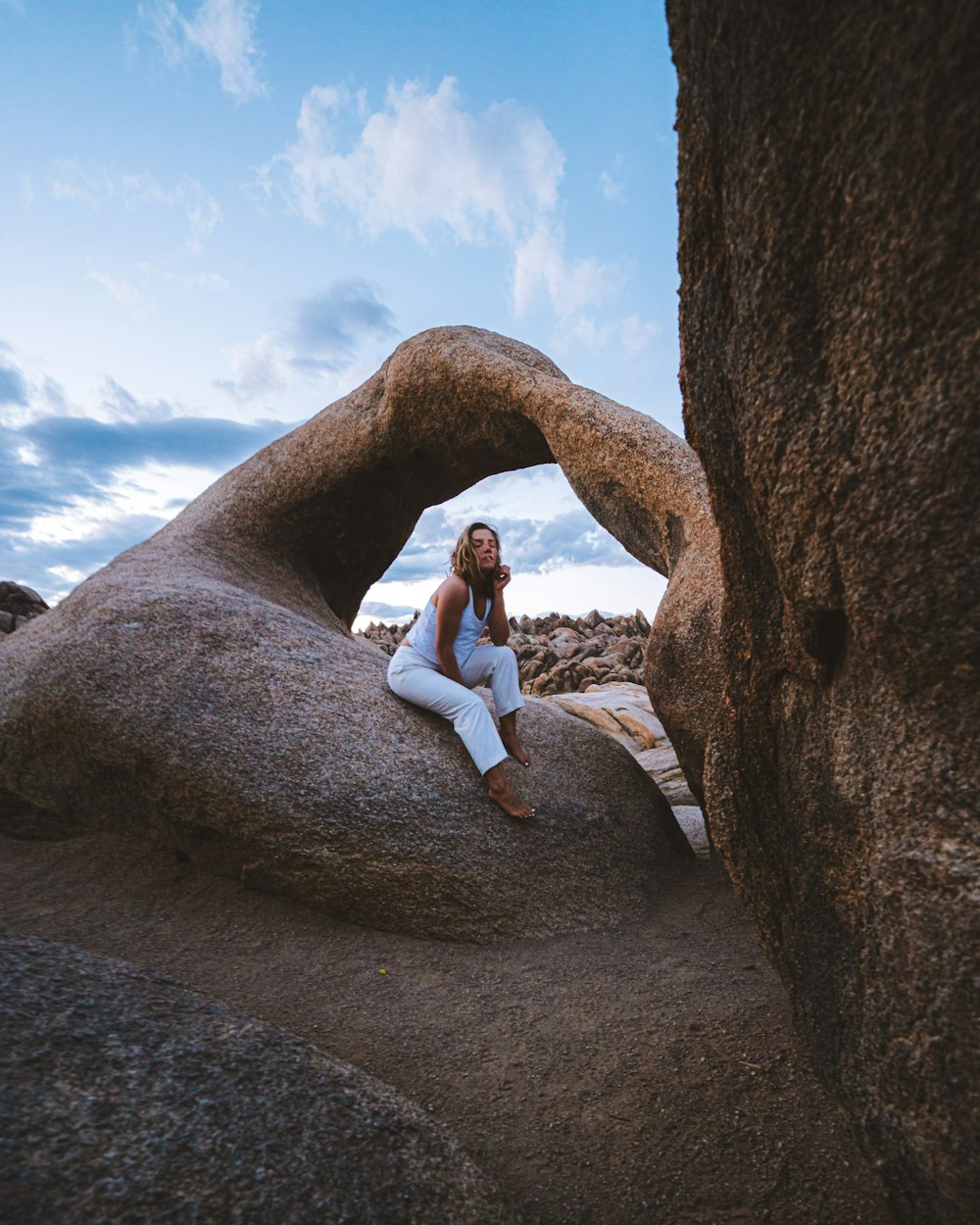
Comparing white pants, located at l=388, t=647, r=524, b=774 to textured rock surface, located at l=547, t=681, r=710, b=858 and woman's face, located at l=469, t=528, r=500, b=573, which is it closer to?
woman's face, located at l=469, t=528, r=500, b=573

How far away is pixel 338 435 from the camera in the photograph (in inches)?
287

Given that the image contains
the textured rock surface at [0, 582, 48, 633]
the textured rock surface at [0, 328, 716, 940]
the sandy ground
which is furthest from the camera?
the textured rock surface at [0, 582, 48, 633]

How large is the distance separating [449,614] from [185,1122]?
3.35 meters

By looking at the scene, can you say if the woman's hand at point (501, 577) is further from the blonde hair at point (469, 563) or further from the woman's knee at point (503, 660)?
the woman's knee at point (503, 660)

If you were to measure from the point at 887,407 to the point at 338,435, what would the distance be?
616 cm

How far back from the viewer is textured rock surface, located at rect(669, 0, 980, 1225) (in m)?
1.58

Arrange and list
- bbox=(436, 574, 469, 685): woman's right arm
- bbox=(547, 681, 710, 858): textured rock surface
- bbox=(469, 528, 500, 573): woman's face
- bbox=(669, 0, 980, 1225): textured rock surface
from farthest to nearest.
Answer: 1. bbox=(547, 681, 710, 858): textured rock surface
2. bbox=(469, 528, 500, 573): woman's face
3. bbox=(436, 574, 469, 685): woman's right arm
4. bbox=(669, 0, 980, 1225): textured rock surface

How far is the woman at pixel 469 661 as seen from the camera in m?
4.76

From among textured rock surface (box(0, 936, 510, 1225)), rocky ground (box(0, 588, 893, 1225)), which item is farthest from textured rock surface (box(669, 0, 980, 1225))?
textured rock surface (box(0, 936, 510, 1225))

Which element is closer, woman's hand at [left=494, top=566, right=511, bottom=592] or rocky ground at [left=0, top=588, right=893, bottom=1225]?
rocky ground at [left=0, top=588, right=893, bottom=1225]

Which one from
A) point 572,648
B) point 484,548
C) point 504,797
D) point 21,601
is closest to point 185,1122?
point 504,797

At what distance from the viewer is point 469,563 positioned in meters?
5.02

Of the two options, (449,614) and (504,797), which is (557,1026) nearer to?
(504,797)

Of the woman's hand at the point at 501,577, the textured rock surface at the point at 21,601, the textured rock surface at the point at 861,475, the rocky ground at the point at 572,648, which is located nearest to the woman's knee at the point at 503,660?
the woman's hand at the point at 501,577
